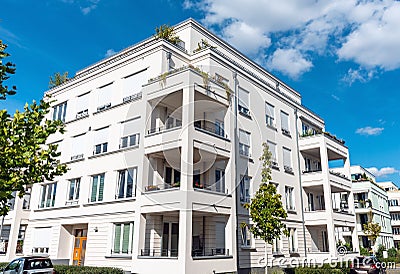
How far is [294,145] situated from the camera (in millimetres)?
29328

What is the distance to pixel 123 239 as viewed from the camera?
1930 cm

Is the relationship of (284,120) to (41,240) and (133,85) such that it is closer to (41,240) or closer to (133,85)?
(133,85)

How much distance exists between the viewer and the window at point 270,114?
26680mm

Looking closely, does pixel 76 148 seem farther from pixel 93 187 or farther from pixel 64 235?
pixel 64 235

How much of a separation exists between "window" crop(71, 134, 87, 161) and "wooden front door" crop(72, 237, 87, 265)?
5.77 metres

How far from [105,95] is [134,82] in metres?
3.28

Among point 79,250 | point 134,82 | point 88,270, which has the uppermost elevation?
point 134,82

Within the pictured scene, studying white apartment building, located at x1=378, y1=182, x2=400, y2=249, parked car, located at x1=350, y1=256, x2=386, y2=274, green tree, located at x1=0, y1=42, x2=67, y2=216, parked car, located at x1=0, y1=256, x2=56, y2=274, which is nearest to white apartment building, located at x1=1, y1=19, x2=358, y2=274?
parked car, located at x1=350, y1=256, x2=386, y2=274

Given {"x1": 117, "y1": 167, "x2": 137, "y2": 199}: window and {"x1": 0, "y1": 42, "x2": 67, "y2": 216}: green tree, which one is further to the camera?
{"x1": 117, "y1": 167, "x2": 137, "y2": 199}: window

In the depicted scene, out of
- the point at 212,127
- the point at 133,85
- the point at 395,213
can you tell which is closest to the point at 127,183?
the point at 212,127

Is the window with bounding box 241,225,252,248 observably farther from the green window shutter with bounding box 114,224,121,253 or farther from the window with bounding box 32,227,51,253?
the window with bounding box 32,227,51,253

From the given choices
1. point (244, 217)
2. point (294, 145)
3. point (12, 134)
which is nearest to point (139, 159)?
point (244, 217)

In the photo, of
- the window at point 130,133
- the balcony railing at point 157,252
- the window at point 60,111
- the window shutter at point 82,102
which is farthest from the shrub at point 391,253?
the window at point 60,111

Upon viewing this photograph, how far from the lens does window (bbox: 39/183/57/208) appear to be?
25.3 metres
